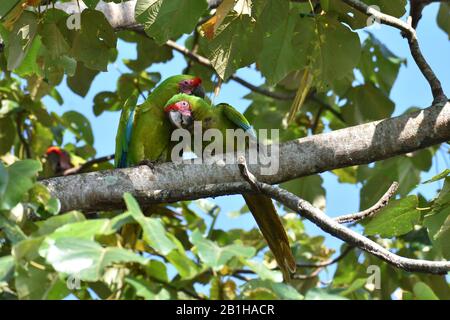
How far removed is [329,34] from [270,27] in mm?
229

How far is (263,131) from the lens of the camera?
473 centimetres

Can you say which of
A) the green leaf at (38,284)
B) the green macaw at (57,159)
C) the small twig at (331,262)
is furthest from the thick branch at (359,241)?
the green macaw at (57,159)

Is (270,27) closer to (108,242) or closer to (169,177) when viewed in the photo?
(169,177)

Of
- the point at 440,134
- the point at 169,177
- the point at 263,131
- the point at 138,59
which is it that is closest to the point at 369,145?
the point at 440,134

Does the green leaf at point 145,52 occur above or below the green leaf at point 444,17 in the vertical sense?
above

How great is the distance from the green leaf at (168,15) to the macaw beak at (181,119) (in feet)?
4.31

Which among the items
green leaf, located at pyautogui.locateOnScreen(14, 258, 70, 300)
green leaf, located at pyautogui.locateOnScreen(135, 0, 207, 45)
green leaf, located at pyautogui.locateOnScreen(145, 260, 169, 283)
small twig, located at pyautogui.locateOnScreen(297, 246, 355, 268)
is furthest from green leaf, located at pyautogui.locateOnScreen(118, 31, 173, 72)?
green leaf, located at pyautogui.locateOnScreen(14, 258, 70, 300)

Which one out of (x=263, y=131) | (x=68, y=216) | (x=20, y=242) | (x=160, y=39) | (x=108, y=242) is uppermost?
(x=263, y=131)

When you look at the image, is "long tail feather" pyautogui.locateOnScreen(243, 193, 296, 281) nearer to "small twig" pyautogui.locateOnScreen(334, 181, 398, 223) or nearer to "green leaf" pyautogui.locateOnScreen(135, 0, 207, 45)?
"small twig" pyautogui.locateOnScreen(334, 181, 398, 223)

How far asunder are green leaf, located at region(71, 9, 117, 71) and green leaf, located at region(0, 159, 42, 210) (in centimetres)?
109

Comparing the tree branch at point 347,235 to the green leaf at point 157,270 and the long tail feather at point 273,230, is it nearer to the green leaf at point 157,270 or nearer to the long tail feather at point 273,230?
the green leaf at point 157,270

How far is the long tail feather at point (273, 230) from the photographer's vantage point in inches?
128

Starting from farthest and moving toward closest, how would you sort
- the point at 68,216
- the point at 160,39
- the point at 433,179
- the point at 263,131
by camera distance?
the point at 263,131, the point at 160,39, the point at 433,179, the point at 68,216

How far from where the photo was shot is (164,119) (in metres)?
4.12
